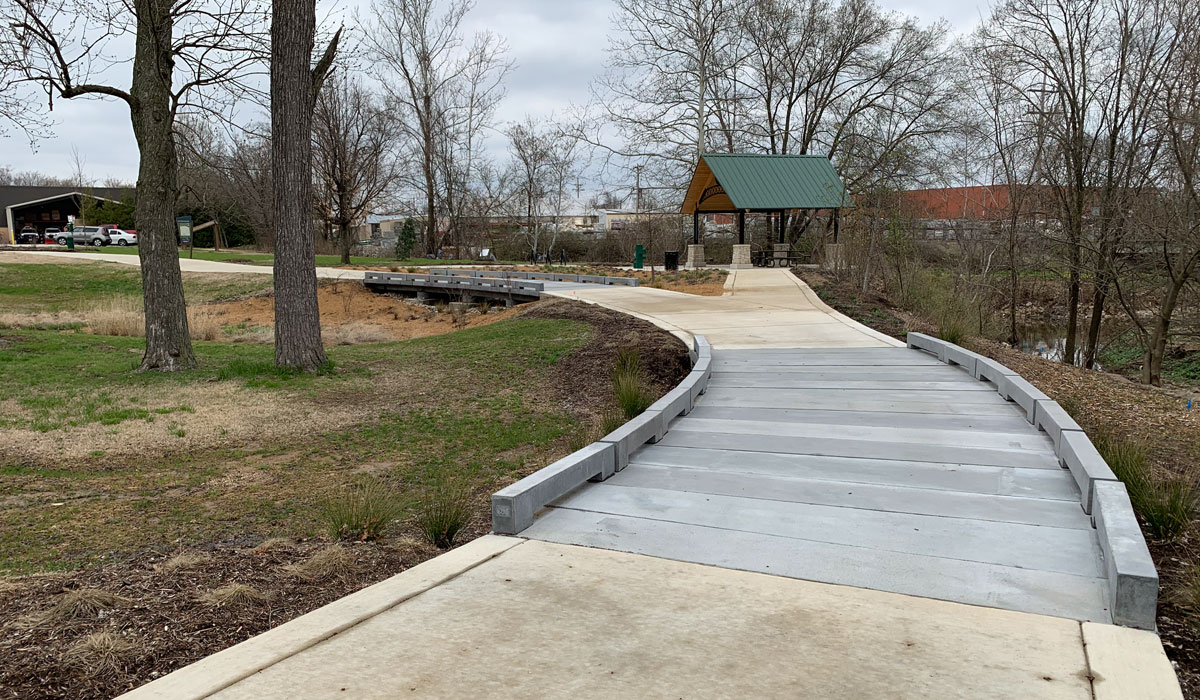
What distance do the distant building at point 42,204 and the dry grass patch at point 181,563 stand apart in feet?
204

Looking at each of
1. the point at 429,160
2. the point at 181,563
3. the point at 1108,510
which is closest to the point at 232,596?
the point at 181,563

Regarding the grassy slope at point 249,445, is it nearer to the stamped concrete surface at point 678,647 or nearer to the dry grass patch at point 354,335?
the stamped concrete surface at point 678,647

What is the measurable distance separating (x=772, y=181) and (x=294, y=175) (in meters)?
19.1

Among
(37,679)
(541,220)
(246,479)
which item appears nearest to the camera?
(37,679)

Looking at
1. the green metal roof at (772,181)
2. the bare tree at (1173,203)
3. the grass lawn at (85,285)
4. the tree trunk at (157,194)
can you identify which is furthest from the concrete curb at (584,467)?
the grass lawn at (85,285)

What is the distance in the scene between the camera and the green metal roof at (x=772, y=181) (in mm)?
25438

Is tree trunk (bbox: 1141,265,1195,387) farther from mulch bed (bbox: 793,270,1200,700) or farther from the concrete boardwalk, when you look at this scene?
the concrete boardwalk

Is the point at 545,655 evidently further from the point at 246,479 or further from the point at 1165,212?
the point at 1165,212

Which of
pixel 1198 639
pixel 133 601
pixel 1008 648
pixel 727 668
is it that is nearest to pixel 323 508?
pixel 133 601

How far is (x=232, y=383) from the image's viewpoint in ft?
32.8

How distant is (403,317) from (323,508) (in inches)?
679

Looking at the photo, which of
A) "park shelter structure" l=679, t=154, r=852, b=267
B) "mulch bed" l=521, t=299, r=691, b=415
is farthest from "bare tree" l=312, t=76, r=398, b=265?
Result: "mulch bed" l=521, t=299, r=691, b=415

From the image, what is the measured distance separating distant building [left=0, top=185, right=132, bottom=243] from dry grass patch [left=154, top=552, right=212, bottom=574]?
6230 cm

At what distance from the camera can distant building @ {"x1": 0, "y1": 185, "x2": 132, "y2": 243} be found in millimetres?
57562
